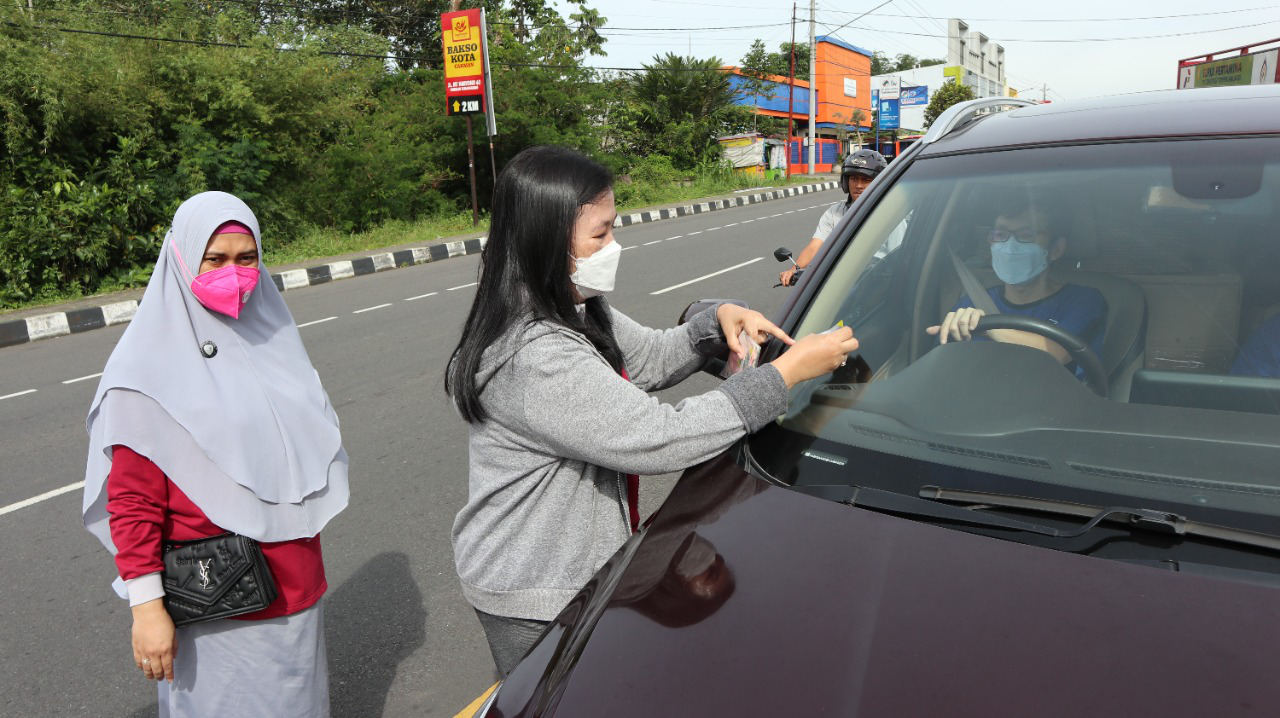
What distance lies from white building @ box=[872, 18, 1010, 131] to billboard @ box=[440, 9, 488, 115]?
43.1 meters

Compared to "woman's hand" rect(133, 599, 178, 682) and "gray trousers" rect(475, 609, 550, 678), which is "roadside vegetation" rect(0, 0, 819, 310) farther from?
"gray trousers" rect(475, 609, 550, 678)

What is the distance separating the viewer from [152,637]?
1774 millimetres

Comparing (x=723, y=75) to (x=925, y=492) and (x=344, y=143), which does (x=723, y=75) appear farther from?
(x=925, y=492)

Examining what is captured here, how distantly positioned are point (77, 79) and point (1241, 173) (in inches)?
553

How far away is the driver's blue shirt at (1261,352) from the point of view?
1.54 m

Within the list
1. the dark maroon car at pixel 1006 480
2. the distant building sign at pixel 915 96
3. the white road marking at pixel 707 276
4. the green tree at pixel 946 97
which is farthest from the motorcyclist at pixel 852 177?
the distant building sign at pixel 915 96

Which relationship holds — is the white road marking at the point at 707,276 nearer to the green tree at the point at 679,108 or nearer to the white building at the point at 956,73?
the green tree at the point at 679,108

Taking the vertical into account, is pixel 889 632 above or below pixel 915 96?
below

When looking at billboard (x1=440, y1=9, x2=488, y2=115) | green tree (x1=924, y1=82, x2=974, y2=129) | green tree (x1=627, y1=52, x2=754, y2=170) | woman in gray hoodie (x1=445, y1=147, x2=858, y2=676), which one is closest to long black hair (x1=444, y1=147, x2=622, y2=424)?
woman in gray hoodie (x1=445, y1=147, x2=858, y2=676)

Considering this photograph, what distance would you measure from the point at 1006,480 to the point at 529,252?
0.85 meters

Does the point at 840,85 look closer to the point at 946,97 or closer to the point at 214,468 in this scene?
the point at 946,97

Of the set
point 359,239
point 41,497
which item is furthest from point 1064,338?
point 359,239

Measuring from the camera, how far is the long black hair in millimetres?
1513

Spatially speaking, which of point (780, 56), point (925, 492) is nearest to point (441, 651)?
point (925, 492)
